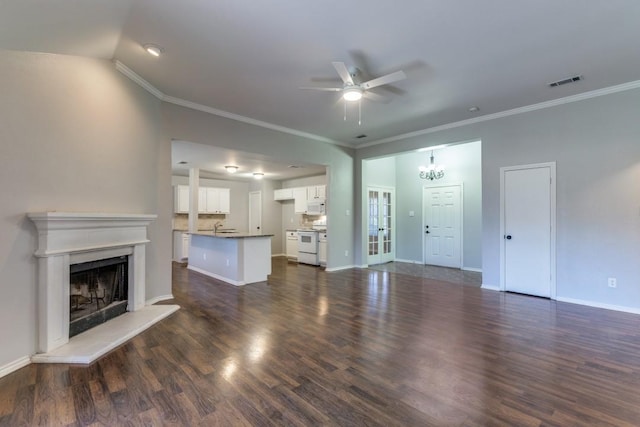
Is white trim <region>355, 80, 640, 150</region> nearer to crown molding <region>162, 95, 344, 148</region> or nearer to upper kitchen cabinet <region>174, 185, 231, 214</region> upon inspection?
crown molding <region>162, 95, 344, 148</region>

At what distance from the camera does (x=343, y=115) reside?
16.5ft

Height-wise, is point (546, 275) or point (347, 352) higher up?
point (546, 275)

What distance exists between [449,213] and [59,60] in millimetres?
7476

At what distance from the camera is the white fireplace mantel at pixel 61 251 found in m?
2.61

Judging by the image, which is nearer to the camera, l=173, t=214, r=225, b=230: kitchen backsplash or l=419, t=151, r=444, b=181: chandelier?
l=419, t=151, r=444, b=181: chandelier

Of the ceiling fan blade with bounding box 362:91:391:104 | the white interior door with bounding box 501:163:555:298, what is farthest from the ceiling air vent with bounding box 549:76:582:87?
the ceiling fan blade with bounding box 362:91:391:104

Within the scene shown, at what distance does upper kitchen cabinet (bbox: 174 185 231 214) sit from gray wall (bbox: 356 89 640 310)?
25.2 feet

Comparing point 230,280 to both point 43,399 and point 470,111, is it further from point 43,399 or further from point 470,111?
point 470,111

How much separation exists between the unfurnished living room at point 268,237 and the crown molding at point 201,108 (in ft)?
0.13

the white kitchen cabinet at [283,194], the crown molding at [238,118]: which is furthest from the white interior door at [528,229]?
the white kitchen cabinet at [283,194]

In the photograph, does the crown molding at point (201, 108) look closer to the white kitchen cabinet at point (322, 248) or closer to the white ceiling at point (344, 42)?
the white ceiling at point (344, 42)

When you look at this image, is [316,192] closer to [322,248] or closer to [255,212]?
[322,248]

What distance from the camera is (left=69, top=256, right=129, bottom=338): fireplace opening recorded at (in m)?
3.05

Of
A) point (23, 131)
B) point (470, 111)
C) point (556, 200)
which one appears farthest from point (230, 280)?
point (556, 200)
